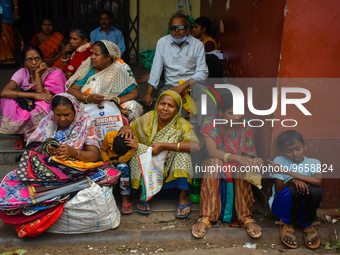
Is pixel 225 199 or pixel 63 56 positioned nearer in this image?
pixel 225 199

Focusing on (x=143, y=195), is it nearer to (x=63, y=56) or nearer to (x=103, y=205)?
(x=103, y=205)

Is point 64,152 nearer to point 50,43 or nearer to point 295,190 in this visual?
point 295,190

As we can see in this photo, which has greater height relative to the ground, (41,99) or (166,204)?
(41,99)

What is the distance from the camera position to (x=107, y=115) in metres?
3.86

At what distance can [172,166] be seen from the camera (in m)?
3.43

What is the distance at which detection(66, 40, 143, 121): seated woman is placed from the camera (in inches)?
159

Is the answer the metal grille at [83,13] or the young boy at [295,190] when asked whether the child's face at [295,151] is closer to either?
the young boy at [295,190]

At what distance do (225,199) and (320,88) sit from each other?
4.58 ft

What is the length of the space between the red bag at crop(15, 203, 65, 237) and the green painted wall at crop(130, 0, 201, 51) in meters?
4.33

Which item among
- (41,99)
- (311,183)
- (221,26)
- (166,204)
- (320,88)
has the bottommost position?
(166,204)

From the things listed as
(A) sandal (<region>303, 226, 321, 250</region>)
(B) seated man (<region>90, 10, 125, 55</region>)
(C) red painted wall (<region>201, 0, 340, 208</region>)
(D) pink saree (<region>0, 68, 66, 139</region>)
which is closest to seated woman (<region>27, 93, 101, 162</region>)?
(D) pink saree (<region>0, 68, 66, 139</region>)

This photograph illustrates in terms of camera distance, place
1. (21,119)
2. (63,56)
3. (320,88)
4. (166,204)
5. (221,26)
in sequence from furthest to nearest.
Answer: (221,26), (63,56), (21,119), (166,204), (320,88)

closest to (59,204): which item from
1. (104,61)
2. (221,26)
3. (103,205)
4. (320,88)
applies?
(103,205)

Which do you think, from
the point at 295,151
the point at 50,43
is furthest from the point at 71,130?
the point at 50,43
